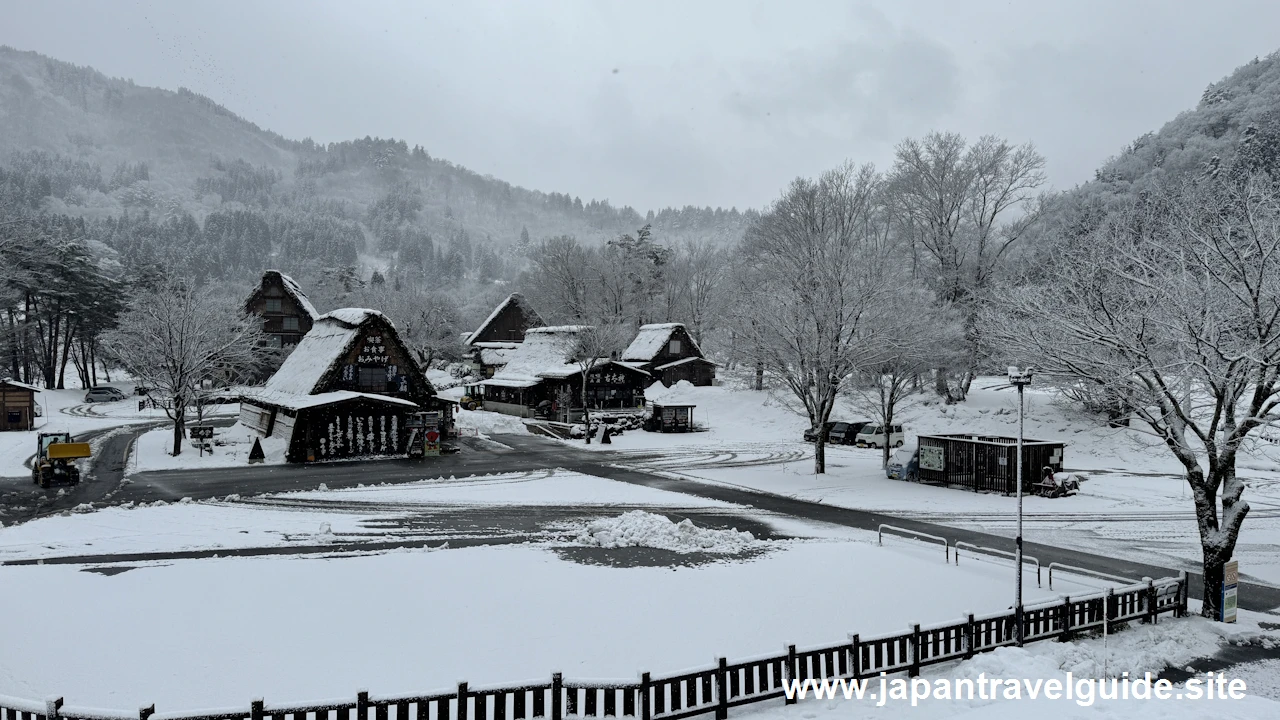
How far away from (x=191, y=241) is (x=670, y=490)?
551 feet

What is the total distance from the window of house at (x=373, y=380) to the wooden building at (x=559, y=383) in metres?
14.6

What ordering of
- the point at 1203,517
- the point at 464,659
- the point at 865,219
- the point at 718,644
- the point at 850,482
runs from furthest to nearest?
the point at 865,219 → the point at 850,482 → the point at 1203,517 → the point at 718,644 → the point at 464,659

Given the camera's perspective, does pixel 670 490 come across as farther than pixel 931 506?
Yes

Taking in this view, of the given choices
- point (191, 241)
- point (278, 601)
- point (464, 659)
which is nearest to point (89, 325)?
point (278, 601)

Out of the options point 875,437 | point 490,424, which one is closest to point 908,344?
point 875,437

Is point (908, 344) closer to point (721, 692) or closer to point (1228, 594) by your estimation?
point (1228, 594)

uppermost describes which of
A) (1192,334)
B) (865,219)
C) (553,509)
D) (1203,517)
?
(865,219)

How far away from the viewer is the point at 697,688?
30.1 feet

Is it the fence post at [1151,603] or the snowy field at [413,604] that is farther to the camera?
the fence post at [1151,603]

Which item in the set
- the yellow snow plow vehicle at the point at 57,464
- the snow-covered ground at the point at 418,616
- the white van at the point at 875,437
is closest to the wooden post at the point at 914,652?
the snow-covered ground at the point at 418,616

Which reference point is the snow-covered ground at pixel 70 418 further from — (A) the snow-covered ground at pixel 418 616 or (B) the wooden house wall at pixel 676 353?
(B) the wooden house wall at pixel 676 353

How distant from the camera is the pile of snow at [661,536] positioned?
56.7 ft

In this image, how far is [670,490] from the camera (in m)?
26.1

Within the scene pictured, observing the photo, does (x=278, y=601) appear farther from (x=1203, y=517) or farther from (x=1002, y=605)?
(x=1203, y=517)
